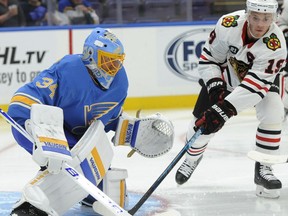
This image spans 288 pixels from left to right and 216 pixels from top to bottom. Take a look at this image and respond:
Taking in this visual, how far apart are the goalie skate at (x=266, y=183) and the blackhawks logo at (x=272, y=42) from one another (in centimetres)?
58

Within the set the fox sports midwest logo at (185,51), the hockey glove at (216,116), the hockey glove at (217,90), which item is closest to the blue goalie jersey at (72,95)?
the hockey glove at (216,116)

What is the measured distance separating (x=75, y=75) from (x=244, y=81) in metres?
A: 0.80

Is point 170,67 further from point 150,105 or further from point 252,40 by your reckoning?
point 252,40

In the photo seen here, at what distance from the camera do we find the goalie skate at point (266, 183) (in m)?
3.76

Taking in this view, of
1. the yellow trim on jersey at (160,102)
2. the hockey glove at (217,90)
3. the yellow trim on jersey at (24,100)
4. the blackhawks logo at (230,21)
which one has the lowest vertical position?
the yellow trim on jersey at (160,102)

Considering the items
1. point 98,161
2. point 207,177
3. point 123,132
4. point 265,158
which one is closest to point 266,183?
point 265,158

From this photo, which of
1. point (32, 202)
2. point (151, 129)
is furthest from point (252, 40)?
point (32, 202)

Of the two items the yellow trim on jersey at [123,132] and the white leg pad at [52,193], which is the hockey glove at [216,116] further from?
the white leg pad at [52,193]

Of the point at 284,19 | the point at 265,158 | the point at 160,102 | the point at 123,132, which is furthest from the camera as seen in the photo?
the point at 160,102

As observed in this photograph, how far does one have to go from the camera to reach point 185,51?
6562 mm

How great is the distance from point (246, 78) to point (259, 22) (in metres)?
0.25

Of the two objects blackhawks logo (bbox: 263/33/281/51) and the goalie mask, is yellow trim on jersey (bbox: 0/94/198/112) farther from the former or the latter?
the goalie mask

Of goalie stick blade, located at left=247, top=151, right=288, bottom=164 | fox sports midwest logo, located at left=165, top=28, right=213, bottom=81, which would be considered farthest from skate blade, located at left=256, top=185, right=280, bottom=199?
fox sports midwest logo, located at left=165, top=28, right=213, bottom=81

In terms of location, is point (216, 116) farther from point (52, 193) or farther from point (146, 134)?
point (52, 193)
